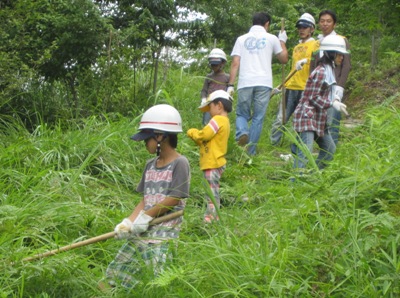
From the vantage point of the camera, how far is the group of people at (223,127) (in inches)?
193

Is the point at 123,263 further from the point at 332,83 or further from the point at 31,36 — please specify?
the point at 31,36

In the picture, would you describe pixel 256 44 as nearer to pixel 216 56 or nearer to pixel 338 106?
pixel 216 56

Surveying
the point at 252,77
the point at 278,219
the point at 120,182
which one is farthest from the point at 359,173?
the point at 252,77

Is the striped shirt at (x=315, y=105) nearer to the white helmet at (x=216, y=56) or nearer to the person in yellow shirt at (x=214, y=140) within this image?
the person in yellow shirt at (x=214, y=140)

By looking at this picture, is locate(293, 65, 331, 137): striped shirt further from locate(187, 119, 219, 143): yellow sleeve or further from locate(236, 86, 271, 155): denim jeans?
locate(236, 86, 271, 155): denim jeans

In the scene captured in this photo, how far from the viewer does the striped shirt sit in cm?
738

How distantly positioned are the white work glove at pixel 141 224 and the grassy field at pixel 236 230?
27cm

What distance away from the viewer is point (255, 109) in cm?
944

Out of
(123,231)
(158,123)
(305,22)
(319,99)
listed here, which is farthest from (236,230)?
(305,22)

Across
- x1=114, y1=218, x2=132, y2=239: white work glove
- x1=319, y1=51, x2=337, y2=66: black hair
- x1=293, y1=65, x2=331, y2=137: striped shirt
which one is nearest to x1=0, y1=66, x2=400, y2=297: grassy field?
x1=114, y1=218, x2=132, y2=239: white work glove

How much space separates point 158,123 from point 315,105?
2.67 meters

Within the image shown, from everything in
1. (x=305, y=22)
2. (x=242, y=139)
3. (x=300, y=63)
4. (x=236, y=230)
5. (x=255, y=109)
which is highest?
(x=305, y=22)

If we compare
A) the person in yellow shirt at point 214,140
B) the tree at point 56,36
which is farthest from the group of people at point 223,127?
the tree at point 56,36

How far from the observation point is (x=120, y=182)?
759 cm
